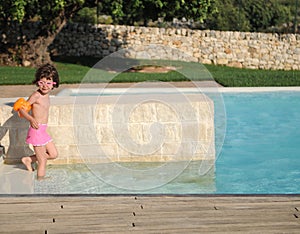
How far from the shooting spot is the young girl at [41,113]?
6383 mm

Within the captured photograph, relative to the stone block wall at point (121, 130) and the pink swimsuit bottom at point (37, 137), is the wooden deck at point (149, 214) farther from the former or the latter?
the stone block wall at point (121, 130)

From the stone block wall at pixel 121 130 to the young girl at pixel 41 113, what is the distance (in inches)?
24.7

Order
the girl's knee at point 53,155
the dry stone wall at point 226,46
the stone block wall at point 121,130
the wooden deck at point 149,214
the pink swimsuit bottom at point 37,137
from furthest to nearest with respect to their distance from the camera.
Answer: the dry stone wall at point 226,46
the stone block wall at point 121,130
the girl's knee at point 53,155
the pink swimsuit bottom at point 37,137
the wooden deck at point 149,214

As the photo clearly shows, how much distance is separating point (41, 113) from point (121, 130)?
1.13 m

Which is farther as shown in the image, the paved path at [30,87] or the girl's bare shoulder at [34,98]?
the paved path at [30,87]

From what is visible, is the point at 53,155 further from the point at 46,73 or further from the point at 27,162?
the point at 46,73

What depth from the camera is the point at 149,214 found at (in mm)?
4668

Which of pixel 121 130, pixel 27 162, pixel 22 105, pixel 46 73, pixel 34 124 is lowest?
pixel 27 162

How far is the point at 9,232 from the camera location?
4.24m

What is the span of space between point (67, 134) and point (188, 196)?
248 cm

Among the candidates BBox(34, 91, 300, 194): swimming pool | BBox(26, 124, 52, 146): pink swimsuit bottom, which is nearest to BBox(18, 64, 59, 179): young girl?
BBox(26, 124, 52, 146): pink swimsuit bottom

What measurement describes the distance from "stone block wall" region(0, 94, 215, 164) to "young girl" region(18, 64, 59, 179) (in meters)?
0.63

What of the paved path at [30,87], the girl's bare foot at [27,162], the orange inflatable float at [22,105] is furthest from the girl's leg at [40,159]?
the paved path at [30,87]

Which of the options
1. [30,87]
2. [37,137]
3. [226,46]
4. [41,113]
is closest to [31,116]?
[41,113]
